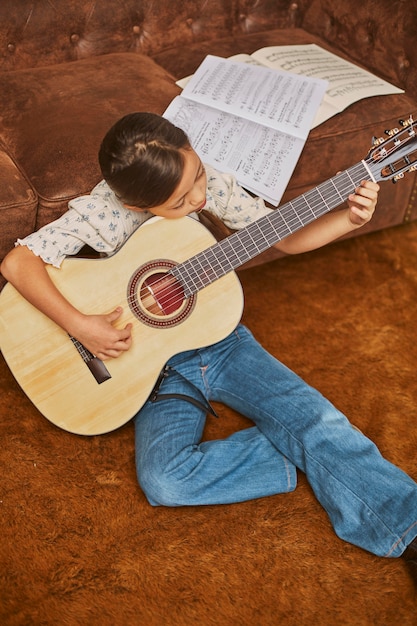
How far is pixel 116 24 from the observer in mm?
2105

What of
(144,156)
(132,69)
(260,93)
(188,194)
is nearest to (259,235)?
(188,194)

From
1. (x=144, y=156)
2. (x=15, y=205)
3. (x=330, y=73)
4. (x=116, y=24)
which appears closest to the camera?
(x=144, y=156)

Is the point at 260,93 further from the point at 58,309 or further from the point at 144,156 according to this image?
the point at 58,309

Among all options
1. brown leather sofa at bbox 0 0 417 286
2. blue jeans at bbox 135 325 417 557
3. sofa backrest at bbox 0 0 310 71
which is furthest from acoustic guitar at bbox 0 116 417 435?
sofa backrest at bbox 0 0 310 71

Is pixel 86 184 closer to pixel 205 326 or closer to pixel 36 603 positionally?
pixel 205 326

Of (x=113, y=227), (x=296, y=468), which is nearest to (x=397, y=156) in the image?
(x=113, y=227)

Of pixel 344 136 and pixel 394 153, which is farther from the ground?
pixel 394 153

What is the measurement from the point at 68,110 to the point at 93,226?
52 centimetres

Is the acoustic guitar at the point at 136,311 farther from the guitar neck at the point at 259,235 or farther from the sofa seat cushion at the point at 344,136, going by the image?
the sofa seat cushion at the point at 344,136

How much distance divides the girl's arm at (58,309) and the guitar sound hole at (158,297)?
6 cm

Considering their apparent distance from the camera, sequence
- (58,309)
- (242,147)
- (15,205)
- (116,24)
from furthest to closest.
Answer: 1. (116,24)
2. (242,147)
3. (15,205)
4. (58,309)

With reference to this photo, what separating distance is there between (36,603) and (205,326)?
2.10 ft

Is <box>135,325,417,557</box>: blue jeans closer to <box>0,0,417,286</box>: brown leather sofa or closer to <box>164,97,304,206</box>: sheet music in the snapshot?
<box>164,97,304,206</box>: sheet music

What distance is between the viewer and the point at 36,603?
1.29 metres
